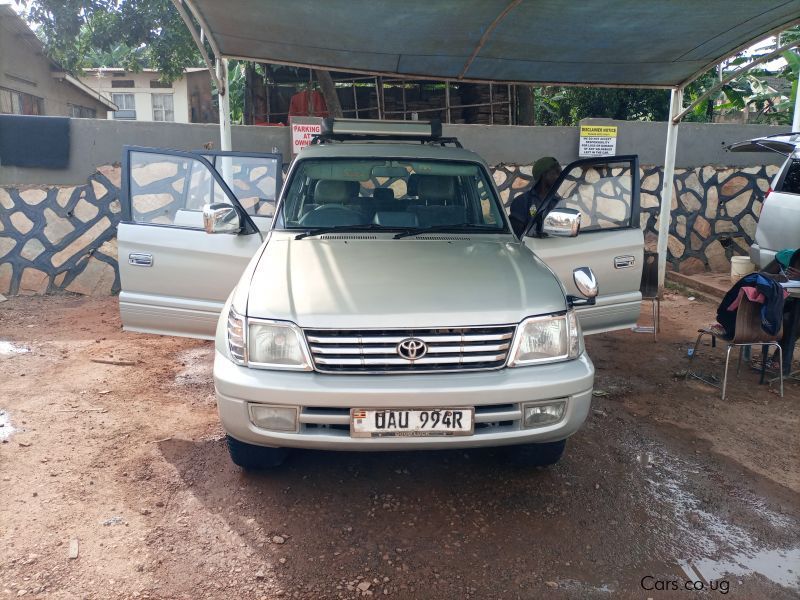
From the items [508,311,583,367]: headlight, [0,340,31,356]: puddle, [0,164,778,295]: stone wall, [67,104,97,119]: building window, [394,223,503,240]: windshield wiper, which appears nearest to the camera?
[508,311,583,367]: headlight

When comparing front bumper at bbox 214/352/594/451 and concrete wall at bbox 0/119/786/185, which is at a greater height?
concrete wall at bbox 0/119/786/185

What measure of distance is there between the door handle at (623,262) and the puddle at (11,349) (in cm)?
502

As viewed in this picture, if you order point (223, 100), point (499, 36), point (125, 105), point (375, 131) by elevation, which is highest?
point (125, 105)

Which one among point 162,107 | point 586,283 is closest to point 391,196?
point 586,283

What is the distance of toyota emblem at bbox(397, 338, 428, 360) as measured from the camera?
291 cm

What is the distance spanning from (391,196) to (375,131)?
3.08 ft

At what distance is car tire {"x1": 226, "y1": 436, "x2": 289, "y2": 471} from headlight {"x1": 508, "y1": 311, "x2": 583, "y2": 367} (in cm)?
135

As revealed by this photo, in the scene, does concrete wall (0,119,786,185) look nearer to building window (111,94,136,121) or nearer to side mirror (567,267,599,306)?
side mirror (567,267,599,306)

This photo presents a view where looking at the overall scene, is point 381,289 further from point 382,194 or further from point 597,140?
point 597,140

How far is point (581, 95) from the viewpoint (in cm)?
1505

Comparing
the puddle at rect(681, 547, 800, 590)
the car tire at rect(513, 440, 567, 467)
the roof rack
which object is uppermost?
the roof rack

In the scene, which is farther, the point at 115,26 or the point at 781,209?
the point at 115,26

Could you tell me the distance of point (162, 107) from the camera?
84.3 ft

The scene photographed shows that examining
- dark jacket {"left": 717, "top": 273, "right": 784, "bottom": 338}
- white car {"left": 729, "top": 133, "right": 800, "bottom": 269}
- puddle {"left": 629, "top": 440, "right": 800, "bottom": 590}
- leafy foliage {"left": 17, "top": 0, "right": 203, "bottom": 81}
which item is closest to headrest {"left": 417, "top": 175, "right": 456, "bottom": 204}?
puddle {"left": 629, "top": 440, "right": 800, "bottom": 590}
